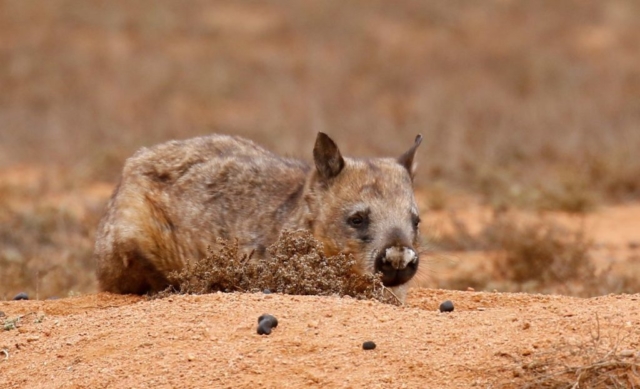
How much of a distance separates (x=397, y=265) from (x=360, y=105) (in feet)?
51.6

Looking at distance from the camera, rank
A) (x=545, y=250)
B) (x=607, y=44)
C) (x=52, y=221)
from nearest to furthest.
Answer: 1. (x=545, y=250)
2. (x=52, y=221)
3. (x=607, y=44)

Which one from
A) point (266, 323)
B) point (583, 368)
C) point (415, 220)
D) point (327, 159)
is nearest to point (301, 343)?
point (266, 323)

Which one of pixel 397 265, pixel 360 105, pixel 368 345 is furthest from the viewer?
pixel 360 105

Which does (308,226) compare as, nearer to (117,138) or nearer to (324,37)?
(117,138)

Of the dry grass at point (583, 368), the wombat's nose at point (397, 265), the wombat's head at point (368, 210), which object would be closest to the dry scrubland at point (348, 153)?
the dry grass at point (583, 368)

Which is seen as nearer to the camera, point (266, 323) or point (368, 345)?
point (368, 345)

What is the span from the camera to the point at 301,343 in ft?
19.4

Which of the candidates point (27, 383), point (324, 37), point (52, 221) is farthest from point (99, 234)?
point (324, 37)

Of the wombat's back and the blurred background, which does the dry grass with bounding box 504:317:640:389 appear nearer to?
the wombat's back

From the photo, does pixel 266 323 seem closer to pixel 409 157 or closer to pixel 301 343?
pixel 301 343

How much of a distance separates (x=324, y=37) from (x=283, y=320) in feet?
79.4

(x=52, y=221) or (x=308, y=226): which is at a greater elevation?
(x=52, y=221)

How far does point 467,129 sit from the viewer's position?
19438 millimetres

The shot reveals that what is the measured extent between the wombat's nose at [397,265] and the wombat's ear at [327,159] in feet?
3.18
